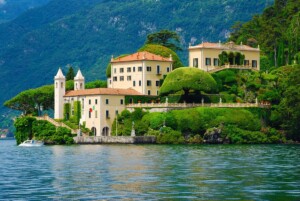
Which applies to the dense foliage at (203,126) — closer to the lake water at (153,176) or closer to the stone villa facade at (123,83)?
the stone villa facade at (123,83)

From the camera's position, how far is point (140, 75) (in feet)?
421

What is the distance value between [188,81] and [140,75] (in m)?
11.2

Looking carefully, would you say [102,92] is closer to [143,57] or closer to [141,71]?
[141,71]

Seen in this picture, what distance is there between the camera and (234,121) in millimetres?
114688

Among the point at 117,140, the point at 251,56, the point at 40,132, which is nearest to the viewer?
the point at 117,140

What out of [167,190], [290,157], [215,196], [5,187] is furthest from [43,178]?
[290,157]

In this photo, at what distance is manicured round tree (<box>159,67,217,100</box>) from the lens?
119000mm

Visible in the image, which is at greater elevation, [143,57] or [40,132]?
[143,57]

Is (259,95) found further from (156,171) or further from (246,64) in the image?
(156,171)

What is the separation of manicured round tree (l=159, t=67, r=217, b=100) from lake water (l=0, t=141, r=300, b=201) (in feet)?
105

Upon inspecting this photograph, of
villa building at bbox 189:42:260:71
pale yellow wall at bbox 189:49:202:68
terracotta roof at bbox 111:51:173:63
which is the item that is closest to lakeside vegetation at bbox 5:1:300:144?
villa building at bbox 189:42:260:71

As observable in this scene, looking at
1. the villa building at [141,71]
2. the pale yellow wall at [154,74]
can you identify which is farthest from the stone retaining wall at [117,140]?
the pale yellow wall at [154,74]

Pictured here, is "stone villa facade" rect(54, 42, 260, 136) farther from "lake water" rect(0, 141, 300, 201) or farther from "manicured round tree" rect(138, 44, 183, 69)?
"lake water" rect(0, 141, 300, 201)

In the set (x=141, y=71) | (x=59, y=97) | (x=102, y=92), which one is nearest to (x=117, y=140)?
(x=102, y=92)
